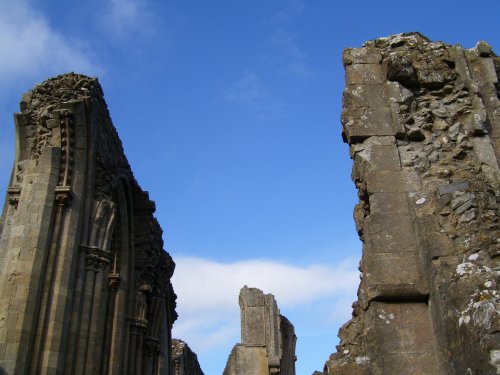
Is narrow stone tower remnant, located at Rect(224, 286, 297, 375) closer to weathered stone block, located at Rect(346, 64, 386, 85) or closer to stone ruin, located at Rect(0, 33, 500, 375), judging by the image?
stone ruin, located at Rect(0, 33, 500, 375)

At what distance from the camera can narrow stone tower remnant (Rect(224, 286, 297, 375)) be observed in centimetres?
2239

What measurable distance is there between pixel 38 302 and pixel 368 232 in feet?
21.2

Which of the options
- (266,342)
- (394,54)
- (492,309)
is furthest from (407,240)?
(266,342)

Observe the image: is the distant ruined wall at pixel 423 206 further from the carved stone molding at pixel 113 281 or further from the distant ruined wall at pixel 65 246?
the carved stone molding at pixel 113 281

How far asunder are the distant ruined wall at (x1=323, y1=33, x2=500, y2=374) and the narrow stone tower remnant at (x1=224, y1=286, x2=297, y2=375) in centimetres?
1890

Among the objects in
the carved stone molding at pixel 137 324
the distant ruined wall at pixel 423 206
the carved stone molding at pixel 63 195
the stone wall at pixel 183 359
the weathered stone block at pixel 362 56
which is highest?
the stone wall at pixel 183 359

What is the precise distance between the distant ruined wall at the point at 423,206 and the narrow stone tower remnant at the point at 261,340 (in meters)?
18.9

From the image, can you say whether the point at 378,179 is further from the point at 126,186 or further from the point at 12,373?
the point at 126,186

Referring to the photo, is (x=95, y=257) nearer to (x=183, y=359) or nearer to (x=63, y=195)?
(x=63, y=195)

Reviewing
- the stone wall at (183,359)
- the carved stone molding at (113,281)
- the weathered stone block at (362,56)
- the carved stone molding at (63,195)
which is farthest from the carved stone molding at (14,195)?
the stone wall at (183,359)

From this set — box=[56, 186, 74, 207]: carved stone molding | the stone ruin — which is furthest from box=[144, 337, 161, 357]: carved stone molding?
box=[56, 186, 74, 207]: carved stone molding

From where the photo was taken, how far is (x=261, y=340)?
76.8ft

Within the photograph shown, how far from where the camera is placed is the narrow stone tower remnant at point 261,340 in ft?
73.5

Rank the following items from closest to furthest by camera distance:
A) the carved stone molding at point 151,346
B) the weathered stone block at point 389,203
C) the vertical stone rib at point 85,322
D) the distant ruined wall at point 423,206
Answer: the distant ruined wall at point 423,206, the weathered stone block at point 389,203, the vertical stone rib at point 85,322, the carved stone molding at point 151,346
